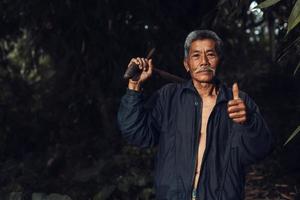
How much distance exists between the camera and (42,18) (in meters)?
7.52

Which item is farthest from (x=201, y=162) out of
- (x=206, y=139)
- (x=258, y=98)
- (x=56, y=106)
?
(x=56, y=106)

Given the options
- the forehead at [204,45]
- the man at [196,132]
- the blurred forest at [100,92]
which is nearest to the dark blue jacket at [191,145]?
the man at [196,132]

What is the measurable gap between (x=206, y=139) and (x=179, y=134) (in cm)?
16

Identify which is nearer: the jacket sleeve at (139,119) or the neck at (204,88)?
the jacket sleeve at (139,119)

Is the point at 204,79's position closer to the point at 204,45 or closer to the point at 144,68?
the point at 204,45

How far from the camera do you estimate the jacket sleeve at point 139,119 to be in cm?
327

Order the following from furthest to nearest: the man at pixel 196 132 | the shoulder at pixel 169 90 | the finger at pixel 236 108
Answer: the shoulder at pixel 169 90, the man at pixel 196 132, the finger at pixel 236 108

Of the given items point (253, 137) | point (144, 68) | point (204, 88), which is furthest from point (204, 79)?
point (253, 137)

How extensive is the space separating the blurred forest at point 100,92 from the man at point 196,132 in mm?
2544

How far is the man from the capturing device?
3207 millimetres

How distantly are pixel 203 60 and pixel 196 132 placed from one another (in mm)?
414

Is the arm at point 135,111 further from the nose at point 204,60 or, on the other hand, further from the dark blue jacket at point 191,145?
the nose at point 204,60

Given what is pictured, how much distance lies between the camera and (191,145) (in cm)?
324

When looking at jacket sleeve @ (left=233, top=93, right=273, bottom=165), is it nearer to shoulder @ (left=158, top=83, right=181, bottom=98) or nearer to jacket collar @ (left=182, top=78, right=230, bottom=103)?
jacket collar @ (left=182, top=78, right=230, bottom=103)
